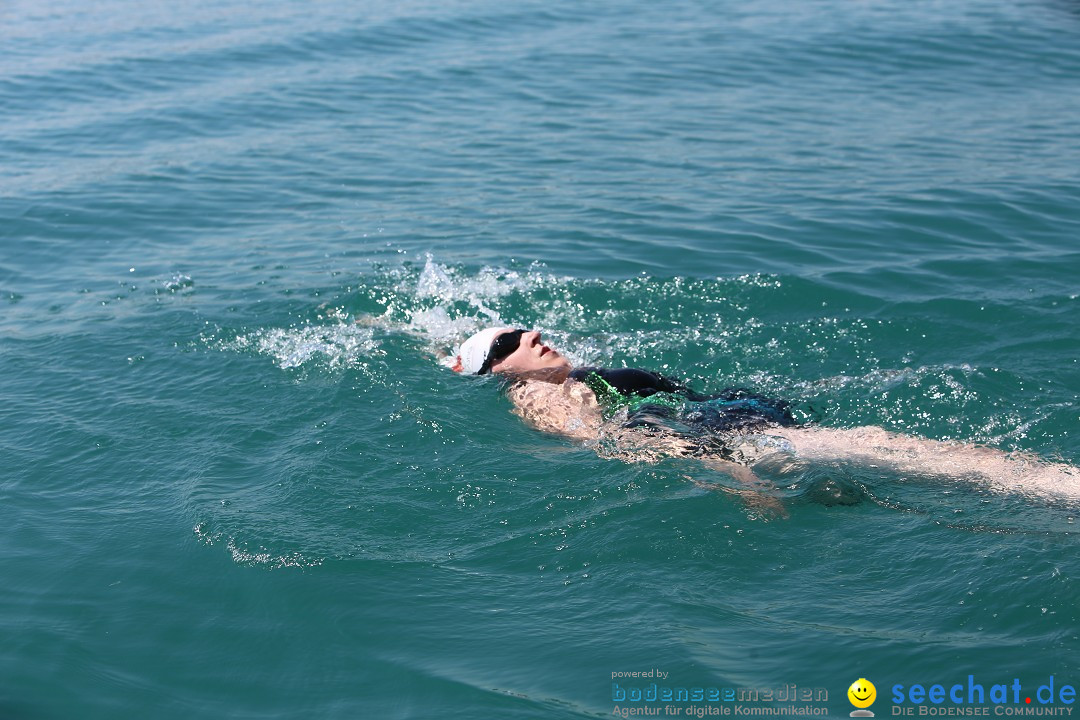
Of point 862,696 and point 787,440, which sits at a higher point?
point 787,440

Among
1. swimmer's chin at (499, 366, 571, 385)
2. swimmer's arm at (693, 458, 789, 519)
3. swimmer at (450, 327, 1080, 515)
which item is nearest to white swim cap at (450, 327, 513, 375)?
swimmer at (450, 327, 1080, 515)

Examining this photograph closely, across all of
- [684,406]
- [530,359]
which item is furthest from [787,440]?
[530,359]

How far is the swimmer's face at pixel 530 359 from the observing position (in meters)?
8.35

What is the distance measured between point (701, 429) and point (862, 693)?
275 cm

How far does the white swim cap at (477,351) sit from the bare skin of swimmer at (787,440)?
140 millimetres

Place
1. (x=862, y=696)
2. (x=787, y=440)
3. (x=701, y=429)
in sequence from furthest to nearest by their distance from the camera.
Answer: (x=701, y=429)
(x=787, y=440)
(x=862, y=696)

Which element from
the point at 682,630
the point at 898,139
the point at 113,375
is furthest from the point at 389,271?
the point at 898,139

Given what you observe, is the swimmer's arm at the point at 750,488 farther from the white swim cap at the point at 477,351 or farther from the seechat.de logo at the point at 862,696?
the white swim cap at the point at 477,351

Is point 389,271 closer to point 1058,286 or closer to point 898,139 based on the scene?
point 1058,286

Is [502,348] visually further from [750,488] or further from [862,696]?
[862,696]

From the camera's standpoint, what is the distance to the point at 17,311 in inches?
423

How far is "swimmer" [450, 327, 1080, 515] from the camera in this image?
671 cm

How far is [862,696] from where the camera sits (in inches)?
196

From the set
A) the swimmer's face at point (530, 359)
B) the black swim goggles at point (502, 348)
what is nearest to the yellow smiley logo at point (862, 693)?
the swimmer's face at point (530, 359)
